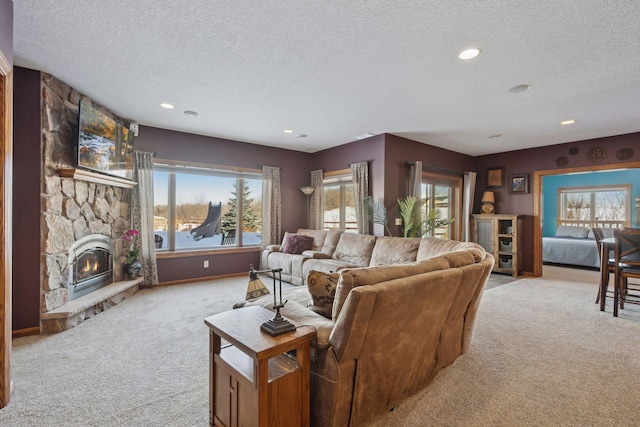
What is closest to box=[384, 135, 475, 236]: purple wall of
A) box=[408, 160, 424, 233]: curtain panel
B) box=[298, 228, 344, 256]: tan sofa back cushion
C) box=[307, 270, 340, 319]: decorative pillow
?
box=[408, 160, 424, 233]: curtain panel

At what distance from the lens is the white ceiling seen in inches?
77.3

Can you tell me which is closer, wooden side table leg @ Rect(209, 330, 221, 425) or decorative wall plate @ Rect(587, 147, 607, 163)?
wooden side table leg @ Rect(209, 330, 221, 425)

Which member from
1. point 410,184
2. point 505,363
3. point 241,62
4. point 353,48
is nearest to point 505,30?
point 353,48

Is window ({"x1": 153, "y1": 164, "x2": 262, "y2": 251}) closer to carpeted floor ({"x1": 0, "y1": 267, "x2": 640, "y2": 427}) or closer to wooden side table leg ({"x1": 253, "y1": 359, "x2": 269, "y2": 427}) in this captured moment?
carpeted floor ({"x1": 0, "y1": 267, "x2": 640, "y2": 427})

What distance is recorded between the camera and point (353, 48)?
2.38 m

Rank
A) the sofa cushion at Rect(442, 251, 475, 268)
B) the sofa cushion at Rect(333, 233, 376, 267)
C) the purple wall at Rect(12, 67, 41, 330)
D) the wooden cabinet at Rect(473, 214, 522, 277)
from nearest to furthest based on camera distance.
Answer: the sofa cushion at Rect(442, 251, 475, 268)
the purple wall at Rect(12, 67, 41, 330)
the sofa cushion at Rect(333, 233, 376, 267)
the wooden cabinet at Rect(473, 214, 522, 277)

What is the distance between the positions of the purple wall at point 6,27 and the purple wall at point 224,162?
281 cm

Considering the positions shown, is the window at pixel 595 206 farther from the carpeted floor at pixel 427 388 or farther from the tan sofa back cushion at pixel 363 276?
the tan sofa back cushion at pixel 363 276

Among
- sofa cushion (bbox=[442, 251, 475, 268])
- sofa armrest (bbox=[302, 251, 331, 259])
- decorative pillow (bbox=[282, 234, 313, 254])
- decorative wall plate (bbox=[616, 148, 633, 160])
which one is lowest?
sofa armrest (bbox=[302, 251, 331, 259])

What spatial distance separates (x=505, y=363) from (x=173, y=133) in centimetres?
534

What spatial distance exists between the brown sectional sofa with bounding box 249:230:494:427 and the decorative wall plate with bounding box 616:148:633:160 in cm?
483

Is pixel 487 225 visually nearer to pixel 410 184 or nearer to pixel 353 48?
pixel 410 184

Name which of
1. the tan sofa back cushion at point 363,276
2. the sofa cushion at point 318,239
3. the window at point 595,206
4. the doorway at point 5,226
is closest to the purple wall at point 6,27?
the doorway at point 5,226

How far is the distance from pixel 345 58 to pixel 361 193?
293cm
